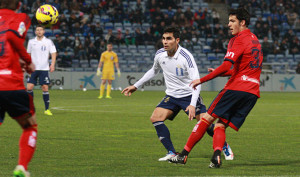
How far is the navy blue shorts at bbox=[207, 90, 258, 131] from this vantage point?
7.86 m

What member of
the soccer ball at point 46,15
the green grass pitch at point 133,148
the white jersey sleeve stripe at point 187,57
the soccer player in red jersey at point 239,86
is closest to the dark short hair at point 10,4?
the green grass pitch at point 133,148

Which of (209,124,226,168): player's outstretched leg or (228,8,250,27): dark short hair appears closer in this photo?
(209,124,226,168): player's outstretched leg

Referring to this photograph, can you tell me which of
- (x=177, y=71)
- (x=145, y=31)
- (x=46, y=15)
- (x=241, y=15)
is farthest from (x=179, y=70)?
(x=145, y=31)

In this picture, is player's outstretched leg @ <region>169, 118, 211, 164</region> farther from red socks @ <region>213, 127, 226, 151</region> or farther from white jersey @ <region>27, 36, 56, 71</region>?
white jersey @ <region>27, 36, 56, 71</region>

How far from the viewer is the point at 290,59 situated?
37562 mm

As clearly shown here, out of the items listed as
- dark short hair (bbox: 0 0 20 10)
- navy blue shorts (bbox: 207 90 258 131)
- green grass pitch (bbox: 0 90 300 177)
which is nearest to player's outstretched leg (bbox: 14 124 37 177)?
green grass pitch (bbox: 0 90 300 177)

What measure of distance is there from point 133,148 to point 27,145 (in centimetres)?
389

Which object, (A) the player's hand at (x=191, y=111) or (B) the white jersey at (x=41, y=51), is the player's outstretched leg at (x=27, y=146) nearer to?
(A) the player's hand at (x=191, y=111)

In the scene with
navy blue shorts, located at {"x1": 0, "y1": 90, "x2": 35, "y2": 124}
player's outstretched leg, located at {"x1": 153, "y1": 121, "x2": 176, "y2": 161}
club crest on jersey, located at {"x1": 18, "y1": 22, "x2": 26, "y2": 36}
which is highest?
club crest on jersey, located at {"x1": 18, "y1": 22, "x2": 26, "y2": 36}

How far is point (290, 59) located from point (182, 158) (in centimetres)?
3083

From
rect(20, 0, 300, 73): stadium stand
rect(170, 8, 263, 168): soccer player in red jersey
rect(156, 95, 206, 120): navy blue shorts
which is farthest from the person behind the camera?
rect(20, 0, 300, 73): stadium stand

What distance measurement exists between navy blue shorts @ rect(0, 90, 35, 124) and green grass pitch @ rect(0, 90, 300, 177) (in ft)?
4.01

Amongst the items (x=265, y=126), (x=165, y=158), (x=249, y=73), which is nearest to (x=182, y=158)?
(x=165, y=158)

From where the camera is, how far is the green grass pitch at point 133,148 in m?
7.62
